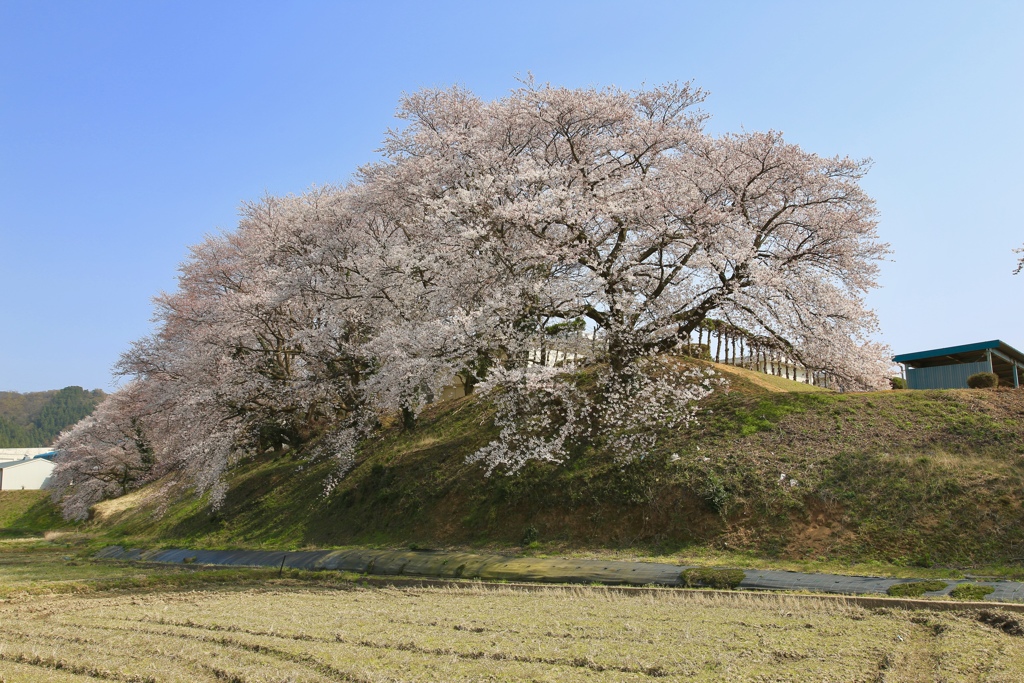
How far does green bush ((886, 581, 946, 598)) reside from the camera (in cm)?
941

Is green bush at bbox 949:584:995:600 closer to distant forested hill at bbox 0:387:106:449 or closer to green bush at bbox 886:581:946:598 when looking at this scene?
green bush at bbox 886:581:946:598

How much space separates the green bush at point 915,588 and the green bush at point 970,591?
0.26 meters

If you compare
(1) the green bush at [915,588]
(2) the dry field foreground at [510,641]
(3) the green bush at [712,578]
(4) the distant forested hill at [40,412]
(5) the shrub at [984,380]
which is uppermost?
(4) the distant forested hill at [40,412]

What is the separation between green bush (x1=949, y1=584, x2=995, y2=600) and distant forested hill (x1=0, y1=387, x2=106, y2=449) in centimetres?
13854

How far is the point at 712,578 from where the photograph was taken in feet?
36.3

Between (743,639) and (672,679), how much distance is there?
1689 mm

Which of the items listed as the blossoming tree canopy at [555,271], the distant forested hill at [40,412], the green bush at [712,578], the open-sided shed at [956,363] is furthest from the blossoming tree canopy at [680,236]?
the distant forested hill at [40,412]

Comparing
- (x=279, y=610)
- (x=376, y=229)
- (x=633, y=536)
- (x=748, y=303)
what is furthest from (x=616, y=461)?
(x=376, y=229)

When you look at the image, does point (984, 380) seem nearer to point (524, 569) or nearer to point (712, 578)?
point (712, 578)

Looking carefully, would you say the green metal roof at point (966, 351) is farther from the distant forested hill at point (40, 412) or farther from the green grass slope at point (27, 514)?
the distant forested hill at point (40, 412)

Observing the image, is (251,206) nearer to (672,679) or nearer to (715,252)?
(715,252)

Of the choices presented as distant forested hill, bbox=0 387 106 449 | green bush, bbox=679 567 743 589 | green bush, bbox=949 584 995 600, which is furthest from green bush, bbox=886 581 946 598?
distant forested hill, bbox=0 387 106 449

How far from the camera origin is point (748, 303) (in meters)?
17.3

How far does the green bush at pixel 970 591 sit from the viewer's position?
896 centimetres
